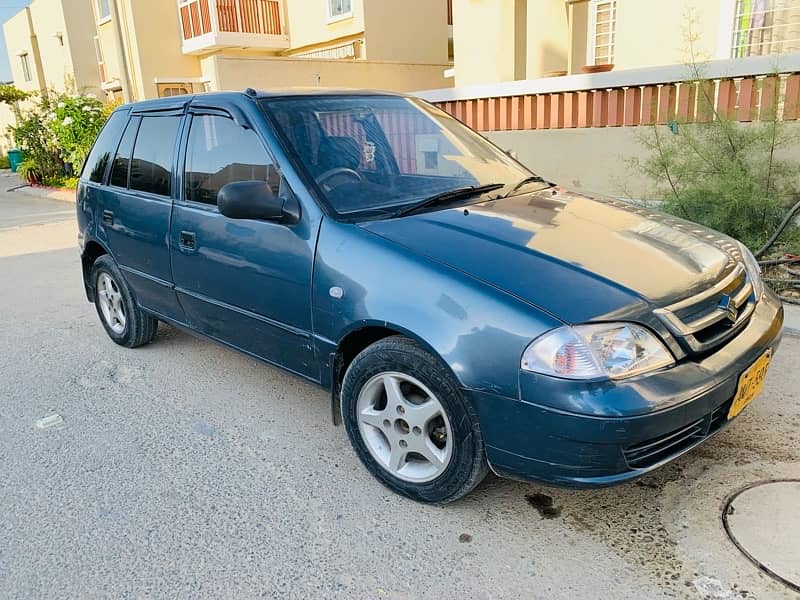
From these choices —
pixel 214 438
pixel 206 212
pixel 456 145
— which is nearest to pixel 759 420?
pixel 456 145

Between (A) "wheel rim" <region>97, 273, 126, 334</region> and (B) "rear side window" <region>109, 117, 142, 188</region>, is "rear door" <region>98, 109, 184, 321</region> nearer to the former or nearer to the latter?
(B) "rear side window" <region>109, 117, 142, 188</region>

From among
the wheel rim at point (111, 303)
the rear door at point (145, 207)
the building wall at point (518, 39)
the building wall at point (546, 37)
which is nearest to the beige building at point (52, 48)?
the building wall at point (518, 39)

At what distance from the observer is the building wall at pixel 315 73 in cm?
1466

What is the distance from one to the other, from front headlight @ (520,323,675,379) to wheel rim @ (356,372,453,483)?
19.5 inches

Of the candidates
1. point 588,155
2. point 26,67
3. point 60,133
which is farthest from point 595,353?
point 26,67

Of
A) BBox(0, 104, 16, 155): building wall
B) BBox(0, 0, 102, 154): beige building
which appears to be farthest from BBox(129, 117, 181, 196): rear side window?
BBox(0, 104, 16, 155): building wall

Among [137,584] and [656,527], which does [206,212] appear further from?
[656,527]

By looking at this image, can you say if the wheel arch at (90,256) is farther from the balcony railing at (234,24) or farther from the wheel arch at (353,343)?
the balcony railing at (234,24)

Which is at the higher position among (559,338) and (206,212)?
(206,212)

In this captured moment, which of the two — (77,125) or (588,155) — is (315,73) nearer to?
(77,125)

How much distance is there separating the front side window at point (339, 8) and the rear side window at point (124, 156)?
13.7 metres

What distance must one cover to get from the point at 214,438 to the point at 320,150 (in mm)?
1630

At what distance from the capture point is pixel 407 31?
17.4 m

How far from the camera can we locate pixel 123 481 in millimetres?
3080
